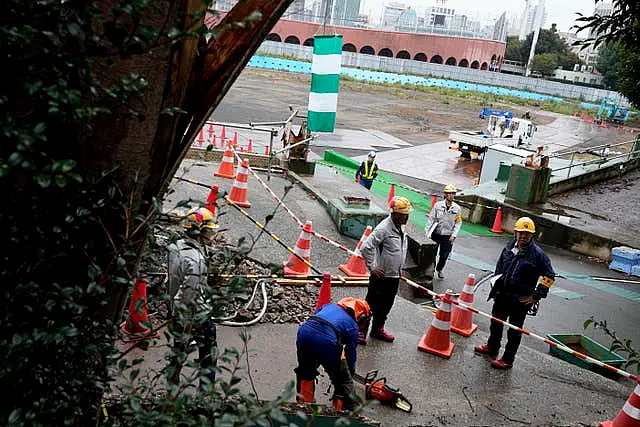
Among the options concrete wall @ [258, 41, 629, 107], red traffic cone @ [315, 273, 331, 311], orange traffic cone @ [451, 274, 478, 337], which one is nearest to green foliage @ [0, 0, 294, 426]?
red traffic cone @ [315, 273, 331, 311]

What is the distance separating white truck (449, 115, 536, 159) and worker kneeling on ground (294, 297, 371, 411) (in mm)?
19620

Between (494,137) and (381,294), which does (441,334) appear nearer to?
(381,294)

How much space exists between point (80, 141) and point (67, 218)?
13.3 inches

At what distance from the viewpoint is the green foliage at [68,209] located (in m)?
1.91

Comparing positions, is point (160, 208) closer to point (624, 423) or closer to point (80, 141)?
point (80, 141)

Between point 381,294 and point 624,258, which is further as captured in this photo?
point 624,258

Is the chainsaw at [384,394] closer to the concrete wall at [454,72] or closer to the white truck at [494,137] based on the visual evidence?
the white truck at [494,137]

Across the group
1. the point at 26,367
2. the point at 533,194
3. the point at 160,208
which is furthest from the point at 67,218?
the point at 533,194

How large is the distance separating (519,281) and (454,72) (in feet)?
222

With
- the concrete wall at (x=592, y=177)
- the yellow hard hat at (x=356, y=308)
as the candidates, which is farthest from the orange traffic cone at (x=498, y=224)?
the yellow hard hat at (x=356, y=308)

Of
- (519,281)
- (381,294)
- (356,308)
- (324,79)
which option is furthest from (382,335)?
(324,79)

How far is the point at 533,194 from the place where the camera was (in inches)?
634

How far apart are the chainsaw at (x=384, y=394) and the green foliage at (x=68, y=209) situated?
352cm

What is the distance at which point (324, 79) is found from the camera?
1263 cm
